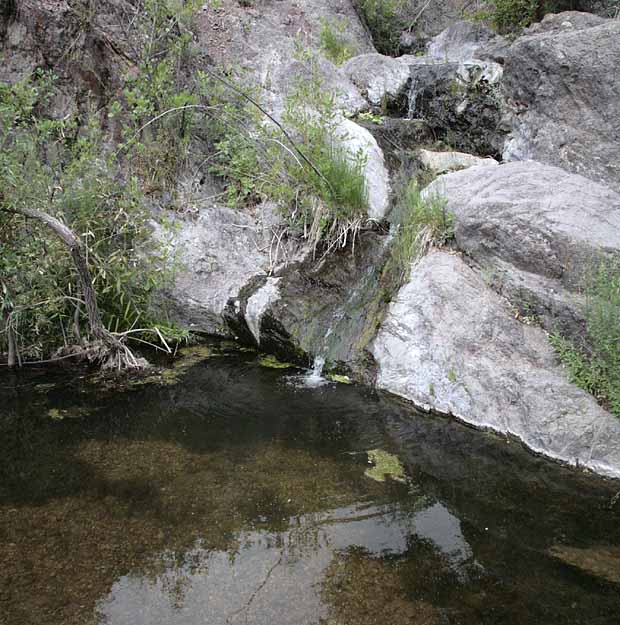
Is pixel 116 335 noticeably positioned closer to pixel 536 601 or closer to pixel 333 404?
pixel 333 404

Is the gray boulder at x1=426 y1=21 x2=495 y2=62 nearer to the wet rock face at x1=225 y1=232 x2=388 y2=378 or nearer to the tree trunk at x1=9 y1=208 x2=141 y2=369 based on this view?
the wet rock face at x1=225 y1=232 x2=388 y2=378

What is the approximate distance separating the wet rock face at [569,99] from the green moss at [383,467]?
422cm

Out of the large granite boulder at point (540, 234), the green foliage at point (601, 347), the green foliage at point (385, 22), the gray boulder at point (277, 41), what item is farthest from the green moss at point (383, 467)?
the green foliage at point (385, 22)

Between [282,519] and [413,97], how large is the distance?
7.74 meters

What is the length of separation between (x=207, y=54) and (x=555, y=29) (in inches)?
196

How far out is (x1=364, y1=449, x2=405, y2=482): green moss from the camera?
412 centimetres

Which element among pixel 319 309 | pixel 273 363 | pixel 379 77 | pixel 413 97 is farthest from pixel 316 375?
pixel 379 77

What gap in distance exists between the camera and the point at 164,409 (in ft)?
16.4

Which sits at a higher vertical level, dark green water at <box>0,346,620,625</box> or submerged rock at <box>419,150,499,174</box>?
submerged rock at <box>419,150,499,174</box>

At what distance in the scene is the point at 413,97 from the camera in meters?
9.59

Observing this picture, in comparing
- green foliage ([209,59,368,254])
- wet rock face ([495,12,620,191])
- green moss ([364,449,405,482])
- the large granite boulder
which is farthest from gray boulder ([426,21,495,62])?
green moss ([364,449,405,482])

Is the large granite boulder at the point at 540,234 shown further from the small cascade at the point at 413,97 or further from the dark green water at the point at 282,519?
the small cascade at the point at 413,97

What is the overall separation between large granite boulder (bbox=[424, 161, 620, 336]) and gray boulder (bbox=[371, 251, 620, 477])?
19 centimetres

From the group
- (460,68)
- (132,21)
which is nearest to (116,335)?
(132,21)
